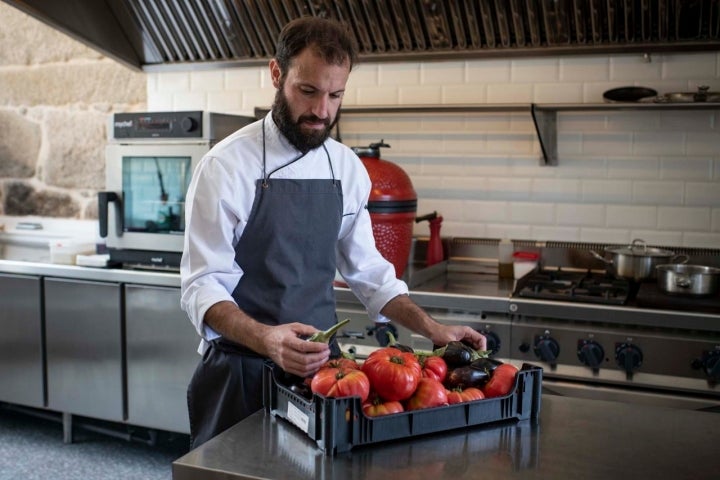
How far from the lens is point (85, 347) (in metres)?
4.39

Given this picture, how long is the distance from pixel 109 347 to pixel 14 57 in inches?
90.1

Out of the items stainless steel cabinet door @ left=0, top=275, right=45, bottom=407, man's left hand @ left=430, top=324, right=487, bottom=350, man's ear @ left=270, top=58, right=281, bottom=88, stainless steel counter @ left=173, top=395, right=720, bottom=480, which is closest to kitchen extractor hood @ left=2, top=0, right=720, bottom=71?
stainless steel cabinet door @ left=0, top=275, right=45, bottom=407

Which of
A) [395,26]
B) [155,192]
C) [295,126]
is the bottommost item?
[155,192]

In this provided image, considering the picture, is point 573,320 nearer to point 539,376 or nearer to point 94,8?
point 539,376

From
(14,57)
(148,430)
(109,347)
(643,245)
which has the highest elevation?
(14,57)

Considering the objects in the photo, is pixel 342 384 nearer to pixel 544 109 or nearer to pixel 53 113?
pixel 544 109

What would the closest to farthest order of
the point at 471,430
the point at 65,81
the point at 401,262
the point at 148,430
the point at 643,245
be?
1. the point at 471,430
2. the point at 401,262
3. the point at 643,245
4. the point at 148,430
5. the point at 65,81

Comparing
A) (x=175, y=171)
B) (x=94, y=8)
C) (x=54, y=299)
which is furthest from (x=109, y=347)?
(x=94, y=8)

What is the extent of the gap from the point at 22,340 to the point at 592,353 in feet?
9.62

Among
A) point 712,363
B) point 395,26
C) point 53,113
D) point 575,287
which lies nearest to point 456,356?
point 712,363

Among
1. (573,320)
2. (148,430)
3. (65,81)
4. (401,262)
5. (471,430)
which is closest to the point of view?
(471,430)

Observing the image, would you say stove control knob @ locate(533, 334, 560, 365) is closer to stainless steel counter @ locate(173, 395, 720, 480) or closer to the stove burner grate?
the stove burner grate

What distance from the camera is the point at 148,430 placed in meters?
4.62

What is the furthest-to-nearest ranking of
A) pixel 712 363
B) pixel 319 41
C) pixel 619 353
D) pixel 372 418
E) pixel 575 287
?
pixel 575 287
pixel 619 353
pixel 712 363
pixel 319 41
pixel 372 418
